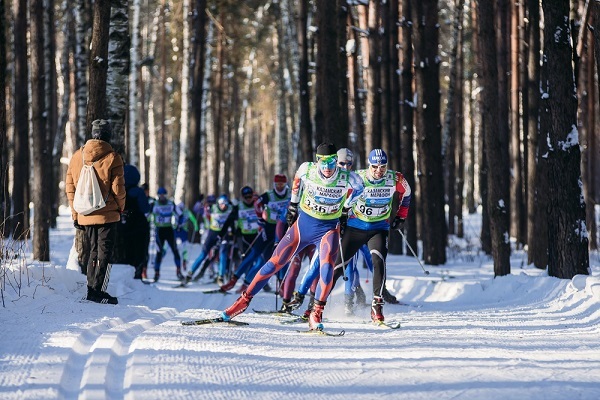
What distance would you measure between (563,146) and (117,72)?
284 inches

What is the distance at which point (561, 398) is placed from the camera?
557 centimetres

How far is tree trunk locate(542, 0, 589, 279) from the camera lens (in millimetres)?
13312

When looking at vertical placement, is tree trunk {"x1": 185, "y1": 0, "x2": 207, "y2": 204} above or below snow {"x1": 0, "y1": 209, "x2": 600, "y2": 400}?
above

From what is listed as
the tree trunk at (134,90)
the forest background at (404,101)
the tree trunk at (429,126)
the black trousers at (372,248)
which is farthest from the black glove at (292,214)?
the tree trunk at (134,90)

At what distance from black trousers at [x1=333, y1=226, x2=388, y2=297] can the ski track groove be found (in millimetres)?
2719

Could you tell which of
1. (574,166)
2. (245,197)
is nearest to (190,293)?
(245,197)

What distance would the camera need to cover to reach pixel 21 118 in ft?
80.3

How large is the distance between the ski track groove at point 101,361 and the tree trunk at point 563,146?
6.90 metres

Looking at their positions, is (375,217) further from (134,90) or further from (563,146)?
(134,90)

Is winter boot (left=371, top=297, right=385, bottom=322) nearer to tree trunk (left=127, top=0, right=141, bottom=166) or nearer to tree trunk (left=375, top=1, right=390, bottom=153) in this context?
tree trunk (left=375, top=1, right=390, bottom=153)

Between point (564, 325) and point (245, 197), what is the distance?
8.23 meters

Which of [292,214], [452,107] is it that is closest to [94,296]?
[292,214]

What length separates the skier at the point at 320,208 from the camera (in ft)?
31.9

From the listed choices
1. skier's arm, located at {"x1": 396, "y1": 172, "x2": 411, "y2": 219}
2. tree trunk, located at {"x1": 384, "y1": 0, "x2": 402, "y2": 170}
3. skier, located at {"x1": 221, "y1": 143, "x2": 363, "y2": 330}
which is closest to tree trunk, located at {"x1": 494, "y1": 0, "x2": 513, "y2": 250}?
tree trunk, located at {"x1": 384, "y1": 0, "x2": 402, "y2": 170}
